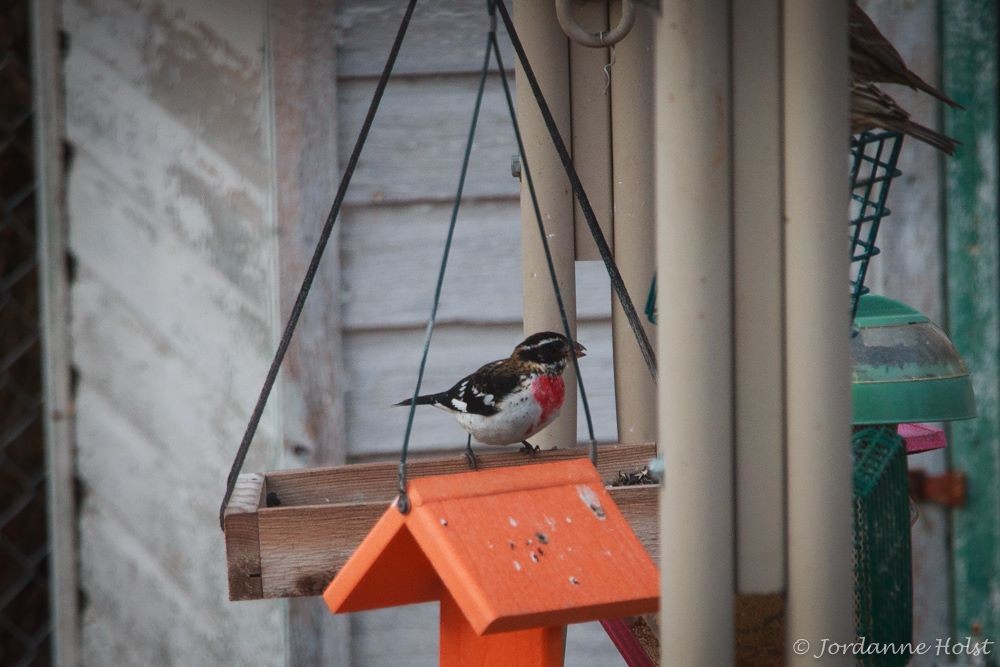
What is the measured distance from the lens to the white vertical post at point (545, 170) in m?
2.09

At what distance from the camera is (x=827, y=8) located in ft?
4.05

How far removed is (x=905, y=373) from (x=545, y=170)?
74 centimetres

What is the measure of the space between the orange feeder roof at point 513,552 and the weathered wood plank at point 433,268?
1658 mm

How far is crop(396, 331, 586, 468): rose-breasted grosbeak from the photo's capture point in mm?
2115

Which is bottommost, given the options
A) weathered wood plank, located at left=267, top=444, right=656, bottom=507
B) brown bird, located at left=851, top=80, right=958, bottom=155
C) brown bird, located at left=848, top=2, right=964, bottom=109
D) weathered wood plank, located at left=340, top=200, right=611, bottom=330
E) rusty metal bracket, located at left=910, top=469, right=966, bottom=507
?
rusty metal bracket, located at left=910, top=469, right=966, bottom=507

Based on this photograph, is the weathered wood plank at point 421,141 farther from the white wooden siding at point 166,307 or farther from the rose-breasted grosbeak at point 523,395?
the rose-breasted grosbeak at point 523,395

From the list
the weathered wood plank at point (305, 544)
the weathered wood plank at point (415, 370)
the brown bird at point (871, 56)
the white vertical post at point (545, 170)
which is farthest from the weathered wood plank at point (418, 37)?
the weathered wood plank at point (305, 544)

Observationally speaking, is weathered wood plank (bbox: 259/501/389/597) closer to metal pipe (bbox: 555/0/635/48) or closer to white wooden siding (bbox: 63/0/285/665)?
metal pipe (bbox: 555/0/635/48)

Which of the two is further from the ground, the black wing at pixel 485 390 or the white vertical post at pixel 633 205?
the white vertical post at pixel 633 205

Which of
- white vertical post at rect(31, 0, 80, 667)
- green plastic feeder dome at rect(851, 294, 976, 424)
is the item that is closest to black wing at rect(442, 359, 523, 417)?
green plastic feeder dome at rect(851, 294, 976, 424)

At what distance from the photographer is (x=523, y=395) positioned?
2.12m

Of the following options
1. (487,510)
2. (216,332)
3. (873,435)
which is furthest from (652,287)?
(216,332)

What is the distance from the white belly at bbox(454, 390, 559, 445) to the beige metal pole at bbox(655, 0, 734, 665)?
0.87 metres

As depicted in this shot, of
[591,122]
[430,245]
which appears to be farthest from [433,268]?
[591,122]
